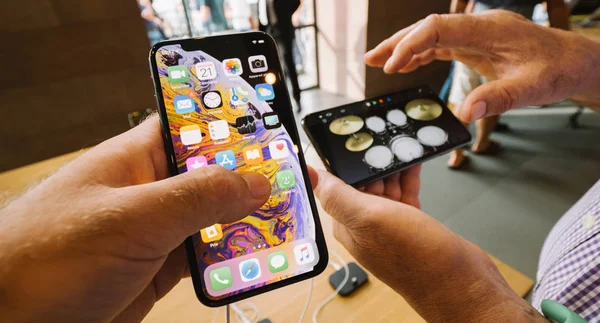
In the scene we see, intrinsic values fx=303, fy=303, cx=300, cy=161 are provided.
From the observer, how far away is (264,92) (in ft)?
1.78

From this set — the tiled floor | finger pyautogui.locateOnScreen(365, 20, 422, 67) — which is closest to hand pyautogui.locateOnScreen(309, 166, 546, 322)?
finger pyautogui.locateOnScreen(365, 20, 422, 67)

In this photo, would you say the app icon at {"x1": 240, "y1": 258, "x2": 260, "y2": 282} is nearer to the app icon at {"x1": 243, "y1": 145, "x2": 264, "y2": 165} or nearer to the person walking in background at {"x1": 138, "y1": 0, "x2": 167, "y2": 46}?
the app icon at {"x1": 243, "y1": 145, "x2": 264, "y2": 165}

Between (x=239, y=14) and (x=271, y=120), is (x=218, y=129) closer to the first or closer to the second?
(x=271, y=120)

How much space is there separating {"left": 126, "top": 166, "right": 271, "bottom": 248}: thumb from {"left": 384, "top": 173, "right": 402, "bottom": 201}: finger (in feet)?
1.29

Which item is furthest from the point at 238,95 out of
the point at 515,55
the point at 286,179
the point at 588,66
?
the point at 588,66

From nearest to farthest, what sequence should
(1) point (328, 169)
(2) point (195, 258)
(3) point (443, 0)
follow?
(2) point (195, 258) < (1) point (328, 169) < (3) point (443, 0)

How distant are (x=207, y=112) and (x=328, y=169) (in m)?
0.28

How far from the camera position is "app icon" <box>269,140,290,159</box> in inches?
20.6

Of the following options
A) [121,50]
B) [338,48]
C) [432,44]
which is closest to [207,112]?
[432,44]

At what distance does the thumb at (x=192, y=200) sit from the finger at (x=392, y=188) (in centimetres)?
39

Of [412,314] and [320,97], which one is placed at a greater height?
[412,314]

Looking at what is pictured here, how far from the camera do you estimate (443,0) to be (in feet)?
9.21

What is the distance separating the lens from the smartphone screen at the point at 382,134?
657mm

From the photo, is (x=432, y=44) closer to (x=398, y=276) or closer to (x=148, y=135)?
(x=398, y=276)
